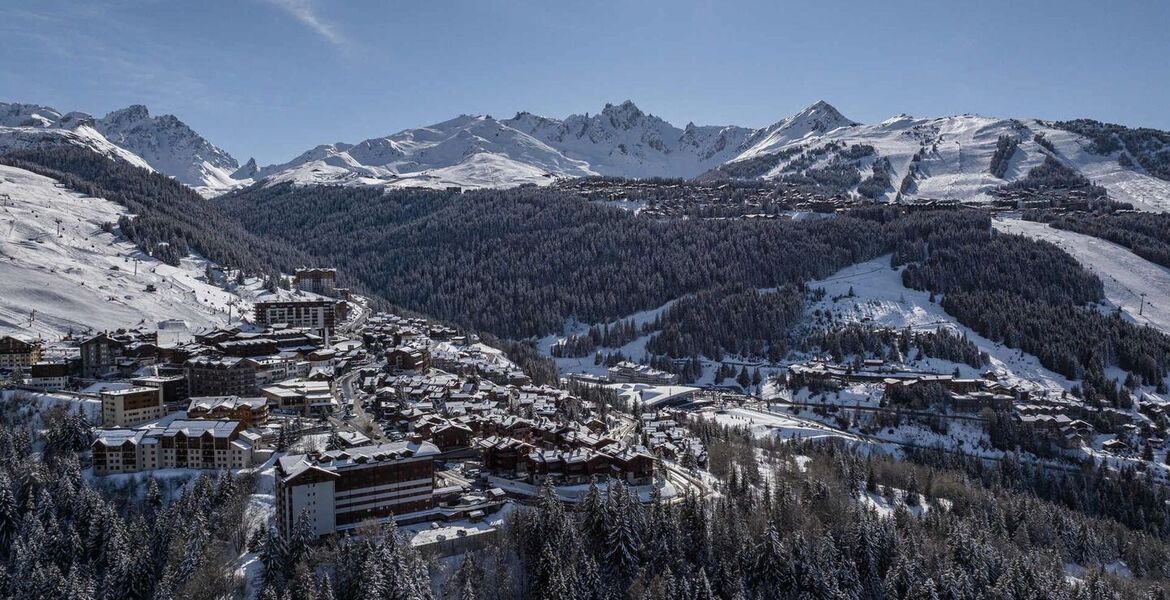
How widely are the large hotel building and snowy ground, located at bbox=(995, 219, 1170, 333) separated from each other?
110039 millimetres

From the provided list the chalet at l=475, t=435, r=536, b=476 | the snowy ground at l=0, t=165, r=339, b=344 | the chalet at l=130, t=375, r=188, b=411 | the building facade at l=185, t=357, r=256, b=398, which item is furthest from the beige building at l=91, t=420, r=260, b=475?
the snowy ground at l=0, t=165, r=339, b=344

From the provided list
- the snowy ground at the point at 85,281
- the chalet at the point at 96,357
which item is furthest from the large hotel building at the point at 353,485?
the snowy ground at the point at 85,281

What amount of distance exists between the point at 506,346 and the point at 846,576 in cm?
7263

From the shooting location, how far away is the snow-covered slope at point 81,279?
303 ft

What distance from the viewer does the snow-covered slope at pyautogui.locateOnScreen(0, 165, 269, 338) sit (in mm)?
92312

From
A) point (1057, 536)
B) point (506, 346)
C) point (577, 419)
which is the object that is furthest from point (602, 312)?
point (1057, 536)

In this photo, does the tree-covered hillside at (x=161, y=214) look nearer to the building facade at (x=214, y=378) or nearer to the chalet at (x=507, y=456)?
the building facade at (x=214, y=378)

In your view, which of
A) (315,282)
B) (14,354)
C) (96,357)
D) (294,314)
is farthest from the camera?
(315,282)

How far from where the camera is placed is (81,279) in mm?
106812

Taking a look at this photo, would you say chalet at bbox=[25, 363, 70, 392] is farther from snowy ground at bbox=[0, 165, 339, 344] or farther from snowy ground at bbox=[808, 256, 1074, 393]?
snowy ground at bbox=[808, 256, 1074, 393]

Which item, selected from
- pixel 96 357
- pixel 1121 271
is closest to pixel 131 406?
pixel 96 357

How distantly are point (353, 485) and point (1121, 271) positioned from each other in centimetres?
Result: 13375

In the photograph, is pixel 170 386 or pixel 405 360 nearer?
pixel 170 386

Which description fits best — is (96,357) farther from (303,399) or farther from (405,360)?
(405,360)
